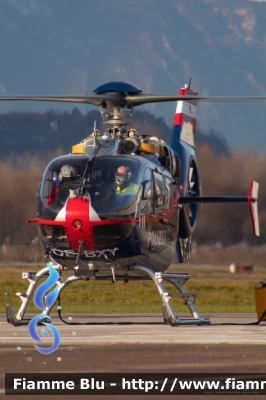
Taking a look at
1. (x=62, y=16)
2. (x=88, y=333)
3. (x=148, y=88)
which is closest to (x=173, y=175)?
(x=88, y=333)

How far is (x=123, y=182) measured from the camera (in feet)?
58.3

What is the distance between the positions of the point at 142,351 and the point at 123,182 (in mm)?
4702

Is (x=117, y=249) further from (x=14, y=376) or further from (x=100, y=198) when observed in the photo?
(x=14, y=376)

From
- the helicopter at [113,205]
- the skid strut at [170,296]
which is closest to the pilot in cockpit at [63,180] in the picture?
the helicopter at [113,205]

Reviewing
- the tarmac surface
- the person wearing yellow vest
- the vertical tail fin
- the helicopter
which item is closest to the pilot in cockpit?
the helicopter

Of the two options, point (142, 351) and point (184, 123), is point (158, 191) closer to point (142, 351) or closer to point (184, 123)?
point (142, 351)

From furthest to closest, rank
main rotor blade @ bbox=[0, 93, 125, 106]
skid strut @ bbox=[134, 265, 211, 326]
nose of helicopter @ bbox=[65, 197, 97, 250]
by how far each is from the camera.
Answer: main rotor blade @ bbox=[0, 93, 125, 106], skid strut @ bbox=[134, 265, 211, 326], nose of helicopter @ bbox=[65, 197, 97, 250]

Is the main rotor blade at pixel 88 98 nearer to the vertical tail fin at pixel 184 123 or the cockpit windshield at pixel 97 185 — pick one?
the cockpit windshield at pixel 97 185

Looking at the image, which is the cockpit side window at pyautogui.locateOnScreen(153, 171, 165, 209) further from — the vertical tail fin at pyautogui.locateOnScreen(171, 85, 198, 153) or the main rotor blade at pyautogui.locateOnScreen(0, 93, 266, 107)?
the vertical tail fin at pyautogui.locateOnScreen(171, 85, 198, 153)

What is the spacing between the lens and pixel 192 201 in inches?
835

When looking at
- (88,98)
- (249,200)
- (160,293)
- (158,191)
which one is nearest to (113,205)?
(158,191)

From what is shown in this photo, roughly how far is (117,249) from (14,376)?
22.3ft

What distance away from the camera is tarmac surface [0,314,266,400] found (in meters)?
11.8

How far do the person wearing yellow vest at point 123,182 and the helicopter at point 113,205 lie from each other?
17 mm
